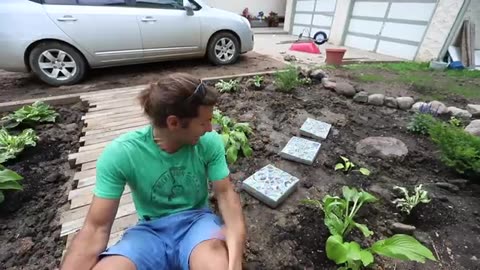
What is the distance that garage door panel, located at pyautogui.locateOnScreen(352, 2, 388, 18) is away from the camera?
24.1ft

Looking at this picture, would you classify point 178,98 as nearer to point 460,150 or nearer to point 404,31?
point 460,150

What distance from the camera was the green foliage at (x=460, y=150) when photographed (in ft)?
7.02

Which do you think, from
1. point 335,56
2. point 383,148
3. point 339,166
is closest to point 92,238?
point 339,166

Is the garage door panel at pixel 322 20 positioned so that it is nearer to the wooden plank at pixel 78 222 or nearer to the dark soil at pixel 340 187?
the dark soil at pixel 340 187

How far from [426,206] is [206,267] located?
1.76 meters

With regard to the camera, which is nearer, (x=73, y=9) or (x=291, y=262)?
(x=291, y=262)

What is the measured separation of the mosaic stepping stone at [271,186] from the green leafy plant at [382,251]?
58 cm

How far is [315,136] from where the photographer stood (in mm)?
2828

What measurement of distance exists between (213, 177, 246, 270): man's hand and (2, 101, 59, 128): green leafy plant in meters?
2.73

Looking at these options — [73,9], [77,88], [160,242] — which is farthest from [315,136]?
[73,9]

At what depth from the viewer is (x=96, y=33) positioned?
4238mm

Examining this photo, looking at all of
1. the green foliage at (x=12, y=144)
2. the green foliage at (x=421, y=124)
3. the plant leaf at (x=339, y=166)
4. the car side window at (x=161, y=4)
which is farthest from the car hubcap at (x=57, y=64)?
the green foliage at (x=421, y=124)

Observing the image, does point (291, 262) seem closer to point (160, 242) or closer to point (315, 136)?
point (160, 242)

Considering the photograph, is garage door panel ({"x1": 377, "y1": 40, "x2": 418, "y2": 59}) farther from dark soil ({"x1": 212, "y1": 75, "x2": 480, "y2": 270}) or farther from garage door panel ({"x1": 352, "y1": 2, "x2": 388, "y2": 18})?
dark soil ({"x1": 212, "y1": 75, "x2": 480, "y2": 270})
